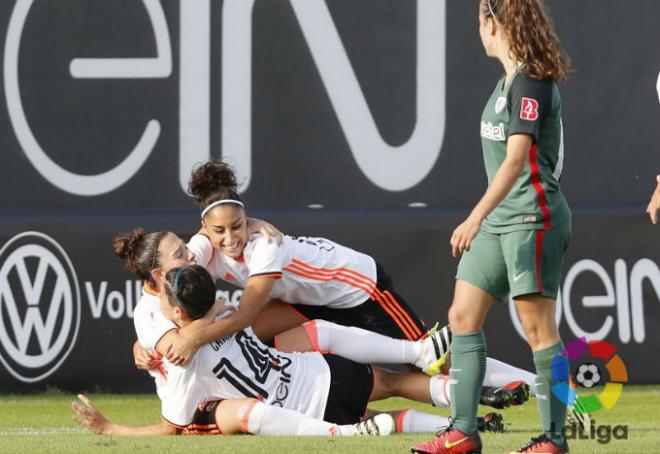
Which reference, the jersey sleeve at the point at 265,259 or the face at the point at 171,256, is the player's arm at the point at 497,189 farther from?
the face at the point at 171,256

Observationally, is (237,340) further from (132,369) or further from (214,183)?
(132,369)

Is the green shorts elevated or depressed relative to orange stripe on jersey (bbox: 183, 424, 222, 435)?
elevated

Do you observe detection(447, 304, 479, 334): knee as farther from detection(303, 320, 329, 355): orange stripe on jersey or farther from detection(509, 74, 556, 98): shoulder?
detection(303, 320, 329, 355): orange stripe on jersey

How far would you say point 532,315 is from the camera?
13.4 feet

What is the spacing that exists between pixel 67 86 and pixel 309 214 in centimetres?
160

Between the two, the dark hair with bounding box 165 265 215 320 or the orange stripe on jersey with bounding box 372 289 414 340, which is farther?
the orange stripe on jersey with bounding box 372 289 414 340

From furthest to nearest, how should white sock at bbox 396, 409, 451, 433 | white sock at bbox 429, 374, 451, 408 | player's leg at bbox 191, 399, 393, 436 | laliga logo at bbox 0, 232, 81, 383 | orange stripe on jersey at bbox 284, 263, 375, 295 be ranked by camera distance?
→ 1. laliga logo at bbox 0, 232, 81, 383
2. orange stripe on jersey at bbox 284, 263, 375, 295
3. white sock at bbox 429, 374, 451, 408
4. white sock at bbox 396, 409, 451, 433
5. player's leg at bbox 191, 399, 393, 436

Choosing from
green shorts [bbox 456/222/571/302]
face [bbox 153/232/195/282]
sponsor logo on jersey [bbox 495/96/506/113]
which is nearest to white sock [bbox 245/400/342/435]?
face [bbox 153/232/195/282]

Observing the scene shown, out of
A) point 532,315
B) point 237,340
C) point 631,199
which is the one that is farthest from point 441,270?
point 532,315

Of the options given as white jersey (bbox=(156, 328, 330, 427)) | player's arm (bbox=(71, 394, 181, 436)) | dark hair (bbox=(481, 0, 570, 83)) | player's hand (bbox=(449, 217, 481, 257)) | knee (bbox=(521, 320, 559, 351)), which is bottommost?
player's arm (bbox=(71, 394, 181, 436))

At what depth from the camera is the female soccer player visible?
403 centimetres

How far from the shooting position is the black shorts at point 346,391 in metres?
5.32

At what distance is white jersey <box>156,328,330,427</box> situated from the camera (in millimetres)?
5258

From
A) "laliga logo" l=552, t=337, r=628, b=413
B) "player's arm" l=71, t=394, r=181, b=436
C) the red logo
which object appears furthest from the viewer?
"laliga logo" l=552, t=337, r=628, b=413
